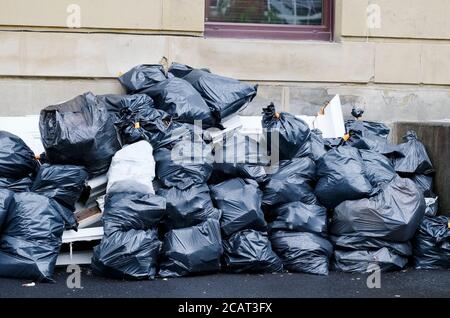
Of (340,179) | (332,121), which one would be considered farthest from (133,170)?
(332,121)

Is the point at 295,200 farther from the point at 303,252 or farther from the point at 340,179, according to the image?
the point at 303,252

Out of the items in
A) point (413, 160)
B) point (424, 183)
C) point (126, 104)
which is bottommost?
point (424, 183)

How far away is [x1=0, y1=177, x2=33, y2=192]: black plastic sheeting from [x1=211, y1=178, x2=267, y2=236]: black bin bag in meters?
1.49

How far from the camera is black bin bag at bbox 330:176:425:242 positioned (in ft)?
18.5

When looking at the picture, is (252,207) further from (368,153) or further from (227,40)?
(227,40)

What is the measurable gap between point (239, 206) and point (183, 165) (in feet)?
1.87

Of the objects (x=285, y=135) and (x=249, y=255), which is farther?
(x=285, y=135)

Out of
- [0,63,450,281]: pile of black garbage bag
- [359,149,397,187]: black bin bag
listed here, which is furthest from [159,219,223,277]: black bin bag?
[359,149,397,187]: black bin bag

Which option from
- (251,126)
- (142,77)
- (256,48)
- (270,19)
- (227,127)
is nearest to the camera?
(227,127)

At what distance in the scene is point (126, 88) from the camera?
6.83 metres

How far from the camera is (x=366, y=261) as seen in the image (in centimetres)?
566

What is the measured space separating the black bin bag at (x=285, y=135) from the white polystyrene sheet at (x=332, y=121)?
67 cm

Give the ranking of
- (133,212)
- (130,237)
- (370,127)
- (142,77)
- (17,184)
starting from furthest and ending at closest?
(370,127) < (142,77) < (17,184) < (133,212) < (130,237)

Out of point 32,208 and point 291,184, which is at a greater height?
point 291,184
